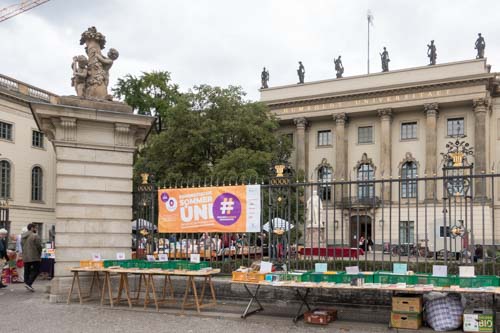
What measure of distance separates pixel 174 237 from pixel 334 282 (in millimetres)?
4513

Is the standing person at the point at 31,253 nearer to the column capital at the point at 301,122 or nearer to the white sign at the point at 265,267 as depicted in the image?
the white sign at the point at 265,267

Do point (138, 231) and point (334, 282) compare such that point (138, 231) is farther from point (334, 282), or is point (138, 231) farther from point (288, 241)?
point (334, 282)

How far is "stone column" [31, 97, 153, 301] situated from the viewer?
12055 mm

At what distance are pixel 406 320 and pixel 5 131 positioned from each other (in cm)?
3943

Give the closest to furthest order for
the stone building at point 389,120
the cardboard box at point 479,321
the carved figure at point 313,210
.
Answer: the cardboard box at point 479,321 → the carved figure at point 313,210 → the stone building at point 389,120

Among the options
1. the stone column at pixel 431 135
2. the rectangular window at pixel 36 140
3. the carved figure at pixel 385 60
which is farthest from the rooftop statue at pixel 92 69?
the carved figure at pixel 385 60

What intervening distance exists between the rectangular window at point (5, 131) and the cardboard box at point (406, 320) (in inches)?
1525

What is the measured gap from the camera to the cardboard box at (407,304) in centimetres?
914

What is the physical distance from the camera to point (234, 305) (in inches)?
451

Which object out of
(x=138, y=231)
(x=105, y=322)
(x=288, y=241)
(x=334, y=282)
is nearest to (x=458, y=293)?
(x=334, y=282)

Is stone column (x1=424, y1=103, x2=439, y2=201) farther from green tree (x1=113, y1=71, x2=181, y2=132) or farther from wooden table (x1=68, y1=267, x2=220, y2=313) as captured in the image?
wooden table (x1=68, y1=267, x2=220, y2=313)

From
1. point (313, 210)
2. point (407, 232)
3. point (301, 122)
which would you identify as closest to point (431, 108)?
point (301, 122)

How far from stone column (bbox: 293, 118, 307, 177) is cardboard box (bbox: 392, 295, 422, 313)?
145 feet

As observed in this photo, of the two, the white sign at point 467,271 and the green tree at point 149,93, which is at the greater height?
the green tree at point 149,93
